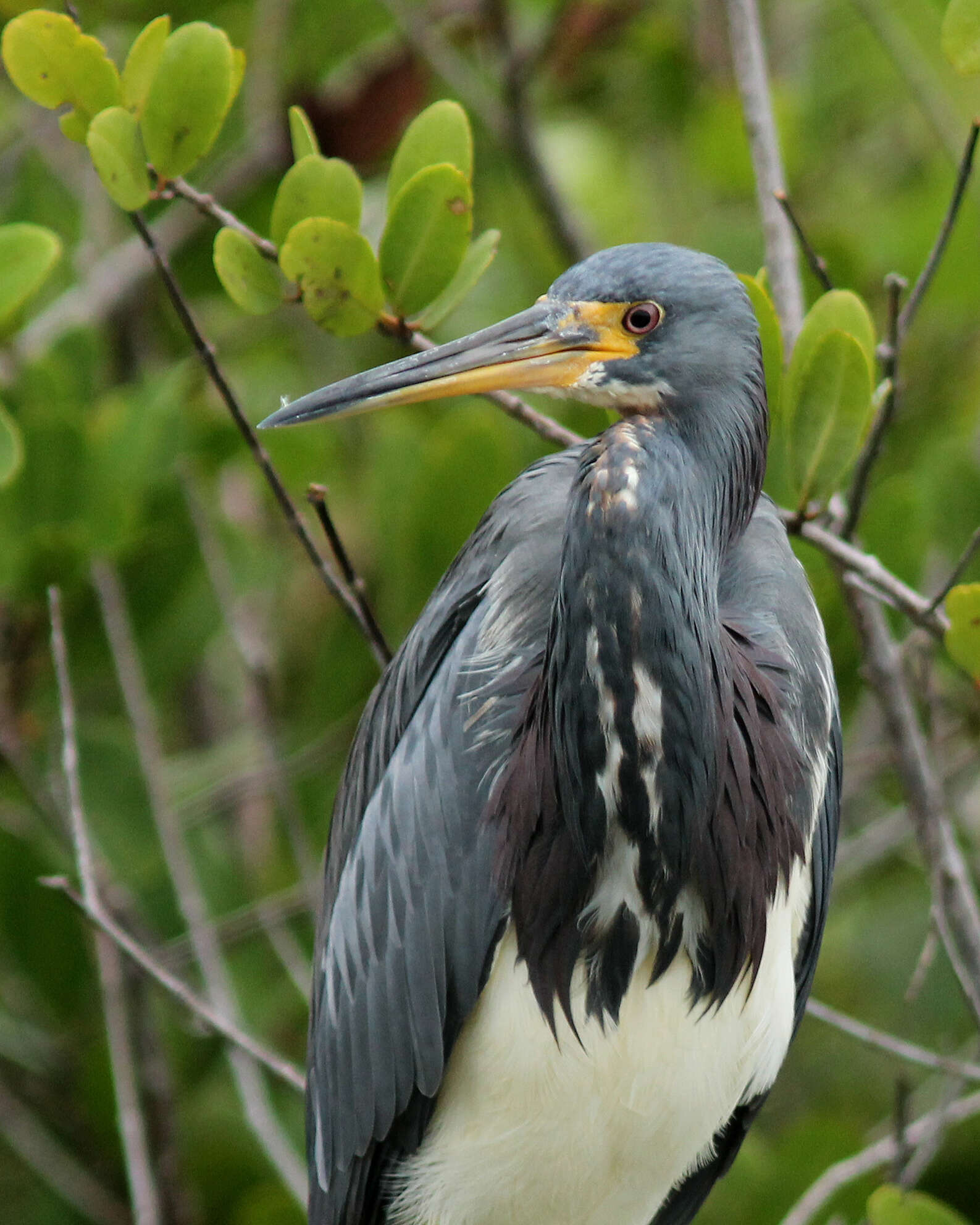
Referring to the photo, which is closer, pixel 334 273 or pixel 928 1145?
pixel 334 273

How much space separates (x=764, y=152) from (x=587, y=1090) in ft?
5.51

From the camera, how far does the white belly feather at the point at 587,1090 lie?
96.1 inches

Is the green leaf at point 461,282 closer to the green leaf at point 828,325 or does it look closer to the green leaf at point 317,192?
the green leaf at point 317,192

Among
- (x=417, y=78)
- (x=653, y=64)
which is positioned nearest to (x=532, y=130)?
(x=417, y=78)

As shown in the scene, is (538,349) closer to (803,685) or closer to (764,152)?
(803,685)

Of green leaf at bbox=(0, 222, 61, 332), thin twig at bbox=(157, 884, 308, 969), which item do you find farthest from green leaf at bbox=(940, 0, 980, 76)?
thin twig at bbox=(157, 884, 308, 969)

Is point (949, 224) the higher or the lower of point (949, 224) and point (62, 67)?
the lower

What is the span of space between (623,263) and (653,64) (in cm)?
293

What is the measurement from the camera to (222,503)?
461cm

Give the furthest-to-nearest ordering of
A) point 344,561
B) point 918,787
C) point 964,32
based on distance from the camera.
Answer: point 918,787
point 344,561
point 964,32

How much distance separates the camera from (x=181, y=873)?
10.5 ft

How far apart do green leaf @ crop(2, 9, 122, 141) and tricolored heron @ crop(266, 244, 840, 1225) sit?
0.64 meters

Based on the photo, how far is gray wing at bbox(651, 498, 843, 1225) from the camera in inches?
98.1

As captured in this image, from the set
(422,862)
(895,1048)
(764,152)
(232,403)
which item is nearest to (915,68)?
(764,152)
